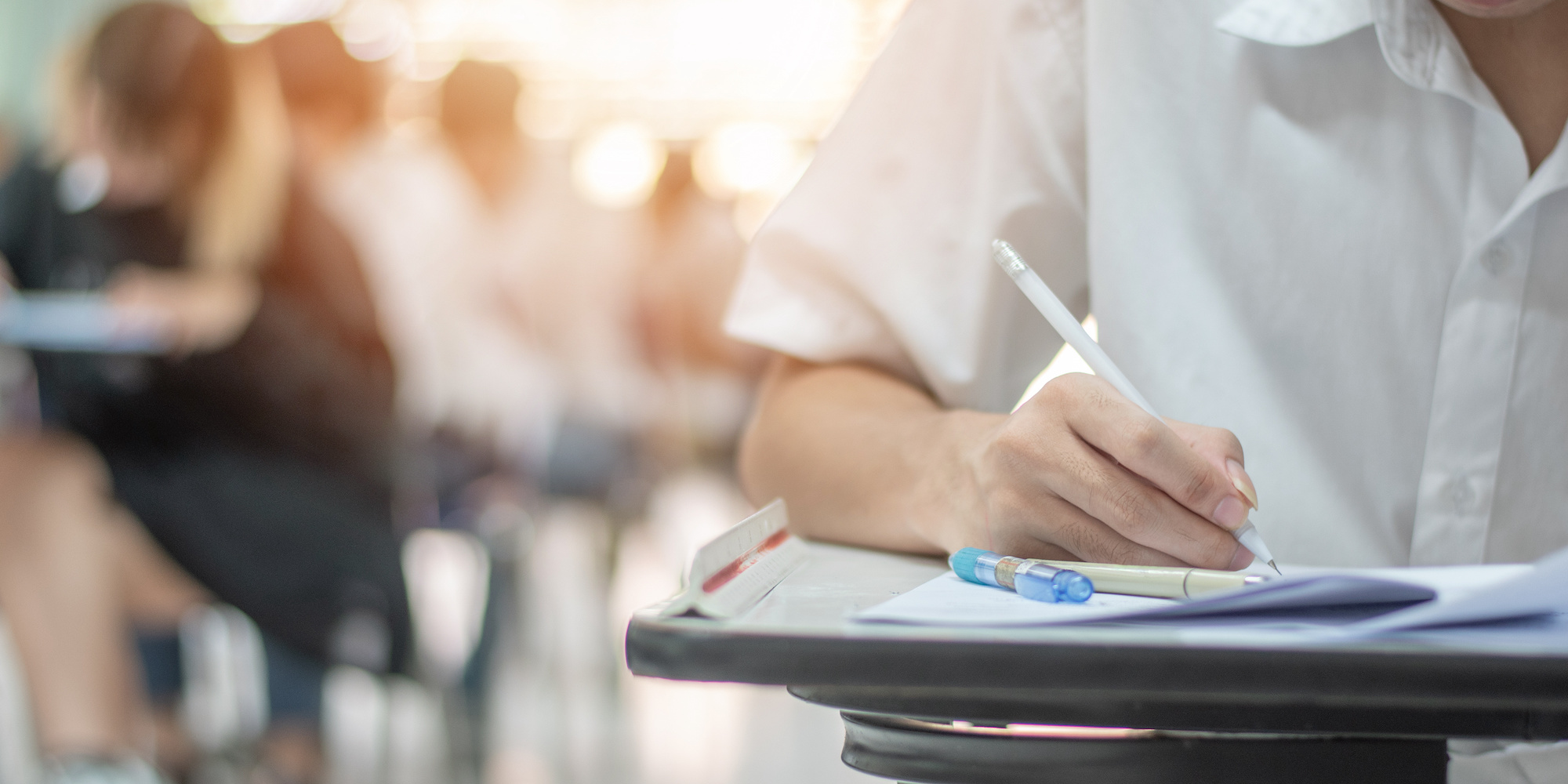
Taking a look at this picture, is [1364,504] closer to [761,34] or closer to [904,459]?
[904,459]

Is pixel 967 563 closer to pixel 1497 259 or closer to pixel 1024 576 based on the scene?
pixel 1024 576

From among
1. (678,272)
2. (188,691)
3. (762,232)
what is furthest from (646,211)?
(762,232)

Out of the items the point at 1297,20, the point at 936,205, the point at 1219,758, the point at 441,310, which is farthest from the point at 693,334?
the point at 1219,758

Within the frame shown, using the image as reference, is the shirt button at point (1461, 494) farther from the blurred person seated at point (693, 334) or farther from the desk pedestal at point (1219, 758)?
the blurred person seated at point (693, 334)

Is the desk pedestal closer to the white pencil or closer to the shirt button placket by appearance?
the white pencil

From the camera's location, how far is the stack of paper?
279mm

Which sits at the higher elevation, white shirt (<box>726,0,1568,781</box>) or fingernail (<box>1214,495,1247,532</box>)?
white shirt (<box>726,0,1568,781</box>)

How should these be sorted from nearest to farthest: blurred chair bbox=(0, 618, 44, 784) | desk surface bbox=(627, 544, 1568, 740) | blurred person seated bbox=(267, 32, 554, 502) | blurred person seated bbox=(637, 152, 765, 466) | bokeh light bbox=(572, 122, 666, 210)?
desk surface bbox=(627, 544, 1568, 740), blurred chair bbox=(0, 618, 44, 784), blurred person seated bbox=(267, 32, 554, 502), blurred person seated bbox=(637, 152, 765, 466), bokeh light bbox=(572, 122, 666, 210)

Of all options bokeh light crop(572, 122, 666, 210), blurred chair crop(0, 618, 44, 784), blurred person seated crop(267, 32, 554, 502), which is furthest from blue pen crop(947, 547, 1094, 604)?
bokeh light crop(572, 122, 666, 210)

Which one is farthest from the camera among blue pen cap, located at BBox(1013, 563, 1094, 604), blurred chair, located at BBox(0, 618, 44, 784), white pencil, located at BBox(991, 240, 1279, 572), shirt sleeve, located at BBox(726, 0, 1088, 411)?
blurred chair, located at BBox(0, 618, 44, 784)

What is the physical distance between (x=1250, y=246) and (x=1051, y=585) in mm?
320

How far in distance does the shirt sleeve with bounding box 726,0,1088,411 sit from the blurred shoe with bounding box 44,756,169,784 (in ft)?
5.64

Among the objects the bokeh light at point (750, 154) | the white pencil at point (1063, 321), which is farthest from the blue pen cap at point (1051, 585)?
the bokeh light at point (750, 154)

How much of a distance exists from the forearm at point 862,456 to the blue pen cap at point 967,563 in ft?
0.18
